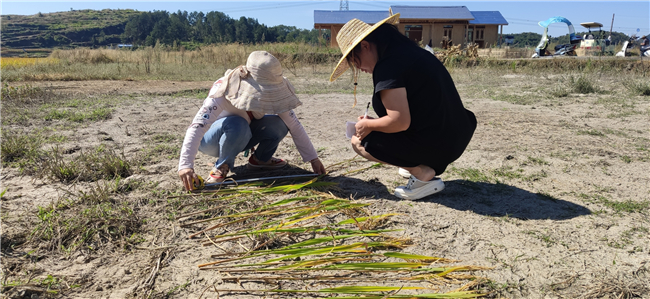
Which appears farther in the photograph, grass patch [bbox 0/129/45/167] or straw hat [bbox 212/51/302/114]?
grass patch [bbox 0/129/45/167]

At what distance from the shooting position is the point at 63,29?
199 feet

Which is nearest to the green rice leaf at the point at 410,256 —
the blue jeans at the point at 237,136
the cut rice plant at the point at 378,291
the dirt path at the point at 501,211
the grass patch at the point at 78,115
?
the dirt path at the point at 501,211

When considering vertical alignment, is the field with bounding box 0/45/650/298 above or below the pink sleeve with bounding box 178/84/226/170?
below

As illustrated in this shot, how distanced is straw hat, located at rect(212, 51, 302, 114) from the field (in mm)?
545

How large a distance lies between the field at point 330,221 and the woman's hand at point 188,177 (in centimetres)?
→ 7

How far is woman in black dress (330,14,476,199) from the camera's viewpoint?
7.25ft

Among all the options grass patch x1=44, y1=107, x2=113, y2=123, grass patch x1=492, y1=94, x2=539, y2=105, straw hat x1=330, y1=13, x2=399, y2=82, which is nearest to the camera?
straw hat x1=330, y1=13, x2=399, y2=82

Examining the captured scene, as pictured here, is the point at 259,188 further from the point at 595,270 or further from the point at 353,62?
the point at 595,270

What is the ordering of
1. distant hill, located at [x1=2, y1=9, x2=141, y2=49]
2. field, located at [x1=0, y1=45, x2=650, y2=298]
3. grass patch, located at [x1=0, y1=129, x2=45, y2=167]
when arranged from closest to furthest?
1. field, located at [x1=0, y1=45, x2=650, y2=298]
2. grass patch, located at [x1=0, y1=129, x2=45, y2=167]
3. distant hill, located at [x1=2, y1=9, x2=141, y2=49]

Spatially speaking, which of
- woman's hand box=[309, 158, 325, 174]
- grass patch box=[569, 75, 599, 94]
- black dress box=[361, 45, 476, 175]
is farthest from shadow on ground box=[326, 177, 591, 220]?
grass patch box=[569, 75, 599, 94]

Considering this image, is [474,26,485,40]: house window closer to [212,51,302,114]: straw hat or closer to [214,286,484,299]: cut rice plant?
[212,51,302,114]: straw hat

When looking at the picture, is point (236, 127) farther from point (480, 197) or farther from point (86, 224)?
point (480, 197)

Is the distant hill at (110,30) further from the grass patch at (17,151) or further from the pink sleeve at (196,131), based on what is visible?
the pink sleeve at (196,131)

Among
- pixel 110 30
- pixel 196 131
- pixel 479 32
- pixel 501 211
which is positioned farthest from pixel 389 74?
pixel 110 30
